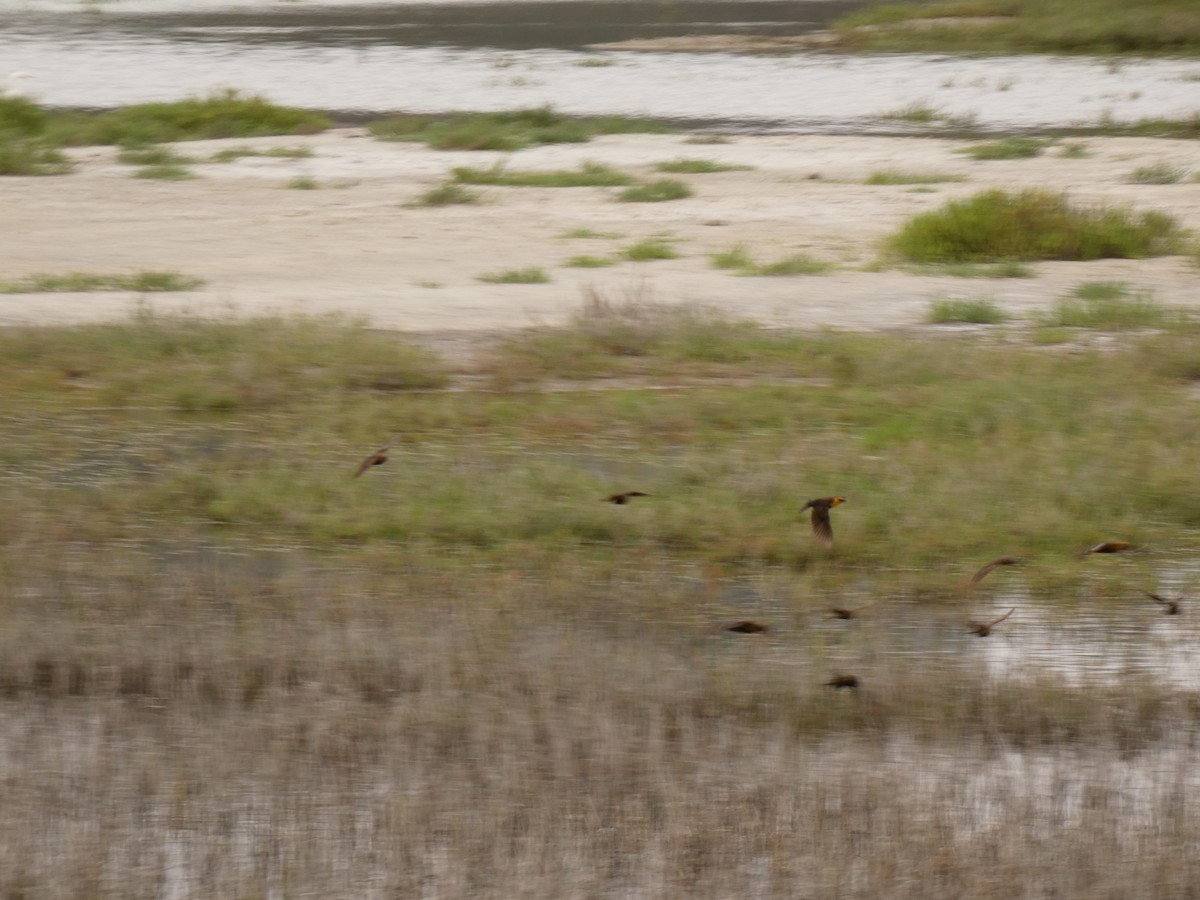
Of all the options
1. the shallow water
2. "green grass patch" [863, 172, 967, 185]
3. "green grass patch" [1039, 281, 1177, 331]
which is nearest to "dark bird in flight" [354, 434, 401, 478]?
"green grass patch" [1039, 281, 1177, 331]

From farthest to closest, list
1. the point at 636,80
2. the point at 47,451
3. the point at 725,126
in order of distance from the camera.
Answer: the point at 636,80 → the point at 725,126 → the point at 47,451

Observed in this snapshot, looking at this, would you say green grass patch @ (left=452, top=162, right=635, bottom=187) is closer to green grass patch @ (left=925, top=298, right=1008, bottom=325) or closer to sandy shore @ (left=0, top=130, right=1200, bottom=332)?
sandy shore @ (left=0, top=130, right=1200, bottom=332)

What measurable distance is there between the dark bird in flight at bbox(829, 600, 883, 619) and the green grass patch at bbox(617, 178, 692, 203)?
12485 millimetres

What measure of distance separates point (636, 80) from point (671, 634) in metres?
32.8

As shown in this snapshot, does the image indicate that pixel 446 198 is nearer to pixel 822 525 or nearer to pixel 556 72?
pixel 822 525

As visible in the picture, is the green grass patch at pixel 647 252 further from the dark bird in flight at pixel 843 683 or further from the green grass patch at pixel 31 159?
the green grass patch at pixel 31 159

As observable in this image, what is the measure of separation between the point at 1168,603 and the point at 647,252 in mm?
8660

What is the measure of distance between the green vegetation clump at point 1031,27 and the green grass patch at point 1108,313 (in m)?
31.8

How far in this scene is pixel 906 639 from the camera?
5.21m

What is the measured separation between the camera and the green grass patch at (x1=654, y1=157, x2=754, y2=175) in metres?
20.4

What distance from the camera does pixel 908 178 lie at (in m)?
19.6

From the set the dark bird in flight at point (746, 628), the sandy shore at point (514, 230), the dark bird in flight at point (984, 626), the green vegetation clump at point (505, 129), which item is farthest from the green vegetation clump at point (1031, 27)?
the dark bird in flight at point (746, 628)

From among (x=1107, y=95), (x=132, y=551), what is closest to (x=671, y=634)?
(x=132, y=551)

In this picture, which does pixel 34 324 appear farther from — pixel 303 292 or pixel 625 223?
pixel 625 223
